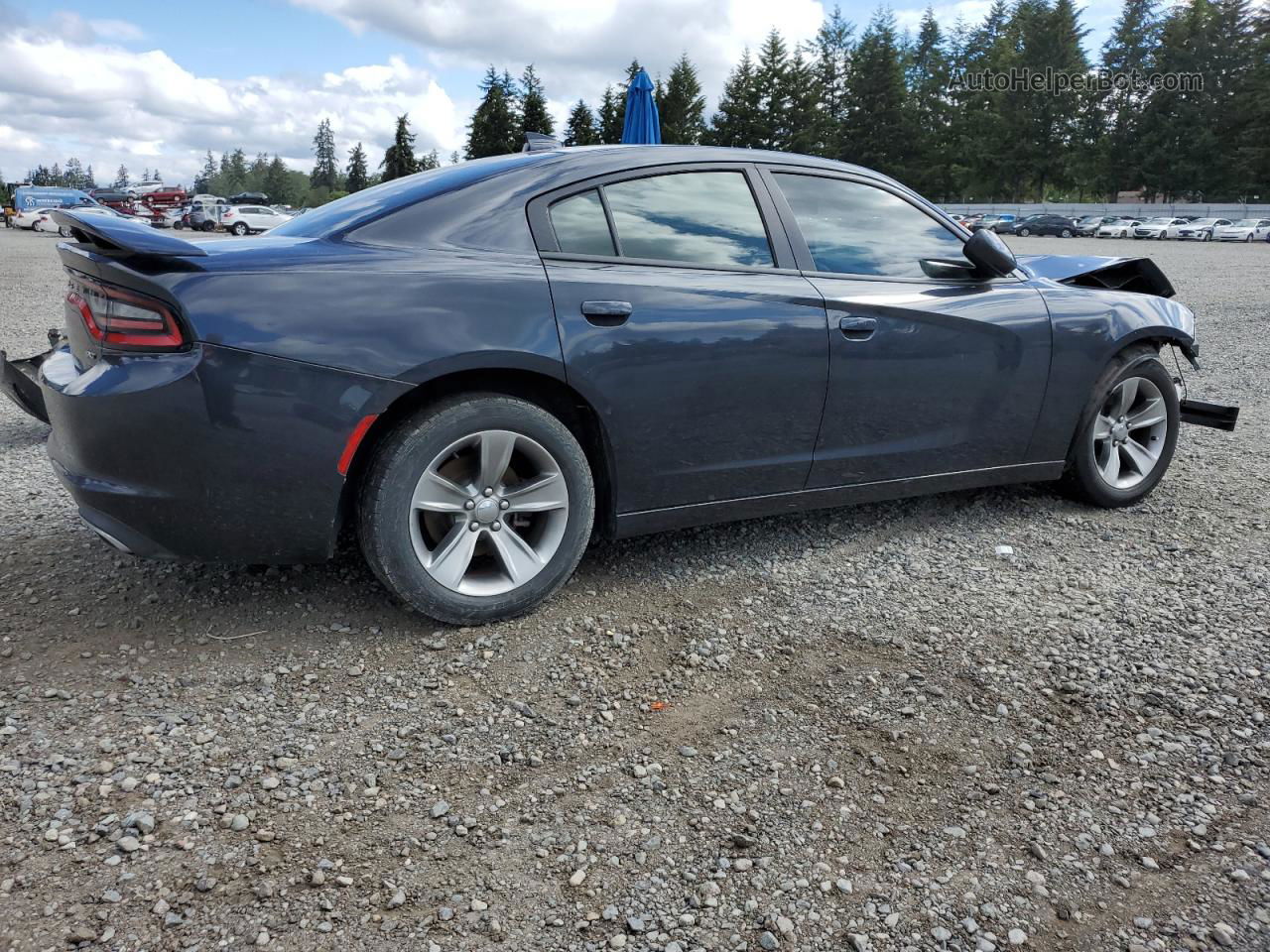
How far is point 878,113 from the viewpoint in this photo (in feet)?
256

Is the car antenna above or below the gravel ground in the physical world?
above

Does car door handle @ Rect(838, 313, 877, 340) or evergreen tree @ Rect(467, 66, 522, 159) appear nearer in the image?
car door handle @ Rect(838, 313, 877, 340)

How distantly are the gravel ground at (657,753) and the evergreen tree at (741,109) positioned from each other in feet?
257

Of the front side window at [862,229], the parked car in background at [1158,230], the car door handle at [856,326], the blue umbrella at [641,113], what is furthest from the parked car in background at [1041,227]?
the car door handle at [856,326]

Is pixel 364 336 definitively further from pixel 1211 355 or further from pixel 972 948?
pixel 1211 355

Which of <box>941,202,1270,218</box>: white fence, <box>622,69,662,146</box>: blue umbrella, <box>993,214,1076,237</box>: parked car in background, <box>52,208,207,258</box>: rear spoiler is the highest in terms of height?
<box>941,202,1270,218</box>: white fence

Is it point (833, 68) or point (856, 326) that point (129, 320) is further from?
point (833, 68)

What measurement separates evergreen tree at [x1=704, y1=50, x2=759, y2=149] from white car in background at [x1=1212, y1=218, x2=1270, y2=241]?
3937 centimetres

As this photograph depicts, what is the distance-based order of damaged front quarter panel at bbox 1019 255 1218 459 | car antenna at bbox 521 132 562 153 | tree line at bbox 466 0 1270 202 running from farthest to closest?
tree line at bbox 466 0 1270 202 < damaged front quarter panel at bbox 1019 255 1218 459 < car antenna at bbox 521 132 562 153

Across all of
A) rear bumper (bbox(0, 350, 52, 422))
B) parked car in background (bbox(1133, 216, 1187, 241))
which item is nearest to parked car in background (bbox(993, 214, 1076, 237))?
parked car in background (bbox(1133, 216, 1187, 241))

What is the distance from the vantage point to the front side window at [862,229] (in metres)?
3.75

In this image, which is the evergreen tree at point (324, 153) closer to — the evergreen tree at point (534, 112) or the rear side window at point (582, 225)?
the evergreen tree at point (534, 112)

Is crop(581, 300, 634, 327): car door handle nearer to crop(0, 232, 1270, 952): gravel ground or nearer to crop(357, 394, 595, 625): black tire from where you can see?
crop(357, 394, 595, 625): black tire

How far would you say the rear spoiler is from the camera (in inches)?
106
